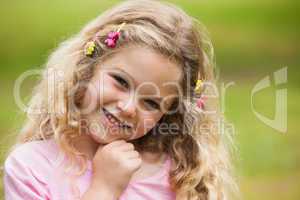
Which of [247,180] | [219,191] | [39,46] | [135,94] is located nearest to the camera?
[135,94]

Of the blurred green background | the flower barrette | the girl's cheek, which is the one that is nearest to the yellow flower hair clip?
the flower barrette

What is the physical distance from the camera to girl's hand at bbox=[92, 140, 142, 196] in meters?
1.00

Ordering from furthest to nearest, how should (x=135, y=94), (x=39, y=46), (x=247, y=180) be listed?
1. (x=39, y=46)
2. (x=247, y=180)
3. (x=135, y=94)

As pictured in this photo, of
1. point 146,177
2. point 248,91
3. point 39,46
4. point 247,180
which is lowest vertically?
point 247,180

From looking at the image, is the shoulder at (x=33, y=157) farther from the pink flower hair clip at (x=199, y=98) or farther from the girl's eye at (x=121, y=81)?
the pink flower hair clip at (x=199, y=98)

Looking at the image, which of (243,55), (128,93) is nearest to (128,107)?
(128,93)

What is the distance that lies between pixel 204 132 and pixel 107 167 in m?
0.26

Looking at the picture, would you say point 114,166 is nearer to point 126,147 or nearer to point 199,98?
point 126,147

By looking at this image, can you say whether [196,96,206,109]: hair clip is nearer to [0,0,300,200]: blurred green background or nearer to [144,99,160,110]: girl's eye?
[144,99,160,110]: girl's eye

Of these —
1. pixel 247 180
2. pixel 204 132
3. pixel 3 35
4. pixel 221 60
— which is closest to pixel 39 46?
pixel 3 35

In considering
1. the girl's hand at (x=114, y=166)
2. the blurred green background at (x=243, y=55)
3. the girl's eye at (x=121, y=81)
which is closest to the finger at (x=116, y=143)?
the girl's hand at (x=114, y=166)

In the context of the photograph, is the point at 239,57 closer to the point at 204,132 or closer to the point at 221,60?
the point at 221,60

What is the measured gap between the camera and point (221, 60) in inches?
79.6

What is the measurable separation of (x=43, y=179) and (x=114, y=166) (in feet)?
0.39
